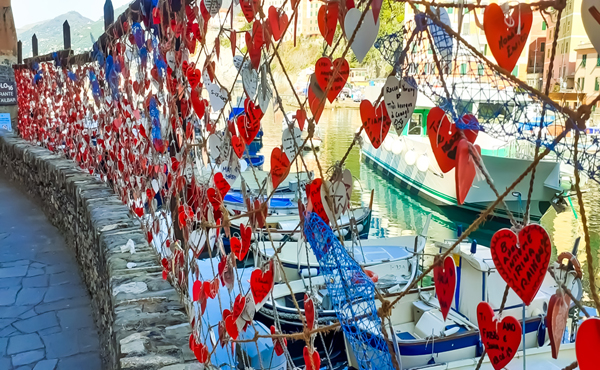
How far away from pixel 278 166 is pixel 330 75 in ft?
0.84

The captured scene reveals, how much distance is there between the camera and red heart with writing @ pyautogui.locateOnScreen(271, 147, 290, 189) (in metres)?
1.03

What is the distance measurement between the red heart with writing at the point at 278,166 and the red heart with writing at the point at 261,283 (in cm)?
19

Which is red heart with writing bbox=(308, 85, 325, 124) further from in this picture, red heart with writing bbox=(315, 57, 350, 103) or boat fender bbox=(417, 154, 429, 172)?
boat fender bbox=(417, 154, 429, 172)

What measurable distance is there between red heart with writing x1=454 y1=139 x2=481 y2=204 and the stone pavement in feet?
7.84

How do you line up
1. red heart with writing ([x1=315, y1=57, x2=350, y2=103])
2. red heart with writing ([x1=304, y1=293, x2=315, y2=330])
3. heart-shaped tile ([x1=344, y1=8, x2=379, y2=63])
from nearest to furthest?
heart-shaped tile ([x1=344, y1=8, x2=379, y2=63]) → red heart with writing ([x1=315, y1=57, x2=350, y2=103]) → red heart with writing ([x1=304, y1=293, x2=315, y2=330])

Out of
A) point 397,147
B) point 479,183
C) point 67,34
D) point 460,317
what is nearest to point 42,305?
point 67,34

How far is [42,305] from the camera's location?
3160mm

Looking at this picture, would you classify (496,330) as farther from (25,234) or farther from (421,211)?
(421,211)

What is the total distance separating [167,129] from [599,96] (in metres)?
1.70

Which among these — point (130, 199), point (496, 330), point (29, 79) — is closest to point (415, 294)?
point (130, 199)

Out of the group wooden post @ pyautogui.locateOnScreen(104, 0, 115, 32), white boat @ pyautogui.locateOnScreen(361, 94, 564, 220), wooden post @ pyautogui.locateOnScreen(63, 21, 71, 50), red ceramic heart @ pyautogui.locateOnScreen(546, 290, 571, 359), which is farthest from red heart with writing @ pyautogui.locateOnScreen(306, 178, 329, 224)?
white boat @ pyautogui.locateOnScreen(361, 94, 564, 220)

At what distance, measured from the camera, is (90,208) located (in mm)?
3080

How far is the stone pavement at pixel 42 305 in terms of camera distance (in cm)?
260

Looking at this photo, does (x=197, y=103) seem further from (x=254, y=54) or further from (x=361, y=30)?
(x=361, y=30)
